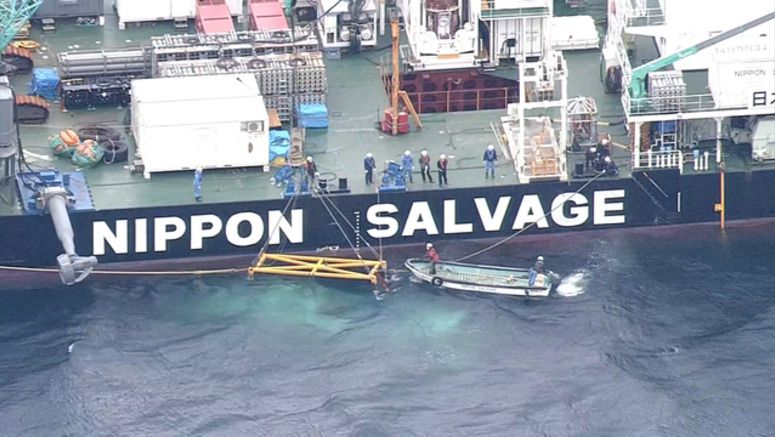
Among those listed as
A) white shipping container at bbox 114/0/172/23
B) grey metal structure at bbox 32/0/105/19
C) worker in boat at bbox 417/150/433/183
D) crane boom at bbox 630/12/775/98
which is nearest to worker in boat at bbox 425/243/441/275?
worker in boat at bbox 417/150/433/183

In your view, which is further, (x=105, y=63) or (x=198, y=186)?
(x=105, y=63)

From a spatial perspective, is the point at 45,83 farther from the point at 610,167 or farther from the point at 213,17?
the point at 610,167

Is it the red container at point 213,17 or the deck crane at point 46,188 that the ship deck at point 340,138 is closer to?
the deck crane at point 46,188

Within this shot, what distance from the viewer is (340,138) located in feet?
374

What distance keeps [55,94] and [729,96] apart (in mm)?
27701

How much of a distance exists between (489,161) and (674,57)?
841 cm

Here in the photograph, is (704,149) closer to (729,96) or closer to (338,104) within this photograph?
(729,96)

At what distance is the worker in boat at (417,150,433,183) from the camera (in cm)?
10988

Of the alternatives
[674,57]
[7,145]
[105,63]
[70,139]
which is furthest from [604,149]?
[7,145]

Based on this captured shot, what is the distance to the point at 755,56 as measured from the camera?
112 m

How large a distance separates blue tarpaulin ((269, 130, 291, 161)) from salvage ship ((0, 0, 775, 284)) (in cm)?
8

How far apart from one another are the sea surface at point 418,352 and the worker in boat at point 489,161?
2.86 metres

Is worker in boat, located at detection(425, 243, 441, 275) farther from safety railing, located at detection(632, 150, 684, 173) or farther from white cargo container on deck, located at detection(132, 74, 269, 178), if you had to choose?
safety railing, located at detection(632, 150, 684, 173)

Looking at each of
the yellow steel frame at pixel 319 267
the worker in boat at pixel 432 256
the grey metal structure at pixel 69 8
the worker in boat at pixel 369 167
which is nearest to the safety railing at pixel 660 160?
the worker in boat at pixel 432 256
